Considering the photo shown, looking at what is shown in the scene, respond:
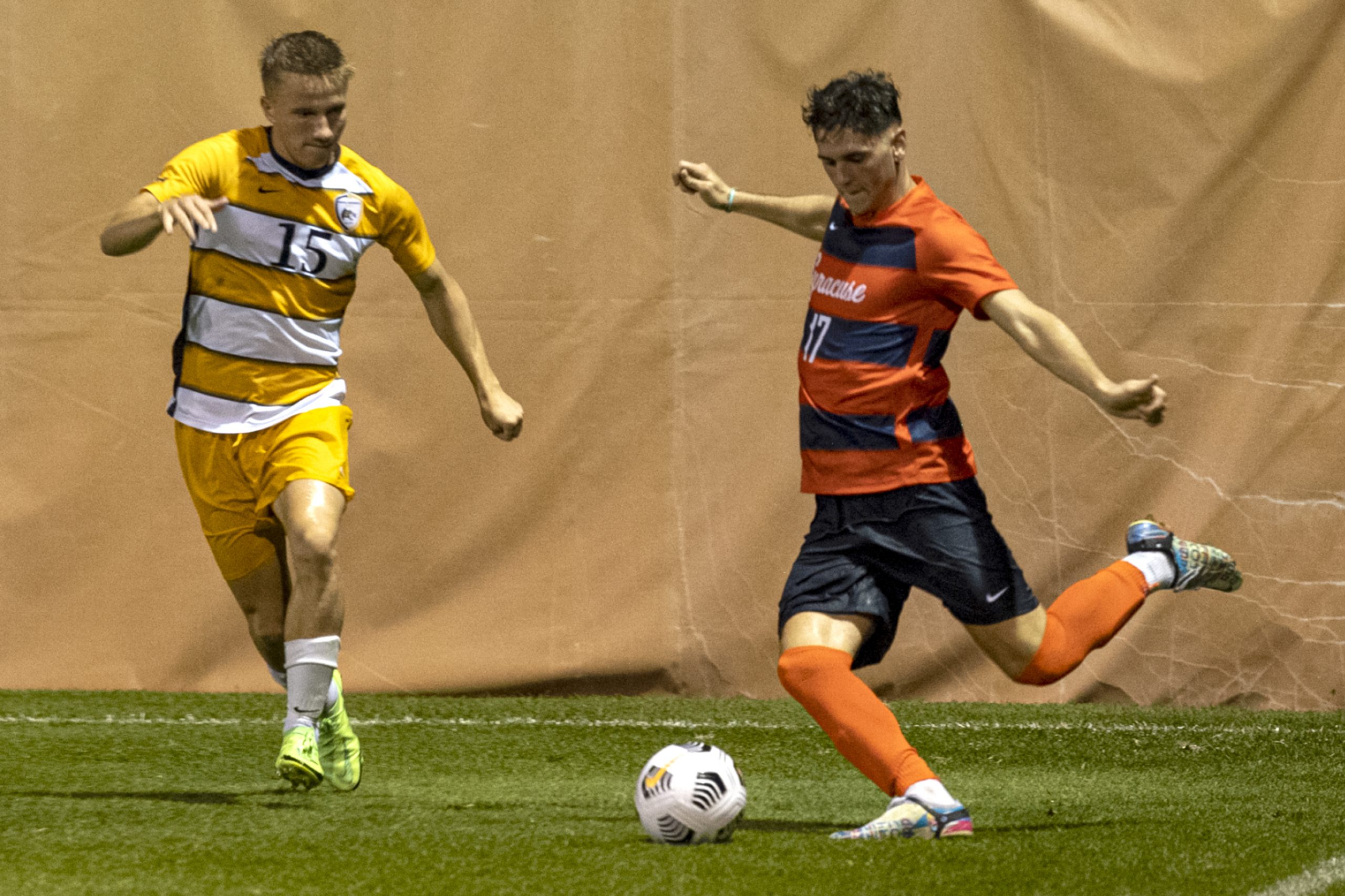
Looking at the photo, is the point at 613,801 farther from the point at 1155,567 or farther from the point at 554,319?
the point at 554,319

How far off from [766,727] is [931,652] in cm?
103

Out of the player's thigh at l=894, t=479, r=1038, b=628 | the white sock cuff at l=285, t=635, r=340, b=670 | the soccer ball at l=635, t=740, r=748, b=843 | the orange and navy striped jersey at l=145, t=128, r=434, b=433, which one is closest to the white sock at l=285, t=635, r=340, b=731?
the white sock cuff at l=285, t=635, r=340, b=670

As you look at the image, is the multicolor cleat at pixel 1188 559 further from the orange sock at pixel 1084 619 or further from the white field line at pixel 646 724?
the white field line at pixel 646 724

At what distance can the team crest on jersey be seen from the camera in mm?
5047

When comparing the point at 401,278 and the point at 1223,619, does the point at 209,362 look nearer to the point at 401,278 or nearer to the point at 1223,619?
the point at 401,278

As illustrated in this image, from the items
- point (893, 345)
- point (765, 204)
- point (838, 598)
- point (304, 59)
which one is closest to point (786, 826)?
point (838, 598)

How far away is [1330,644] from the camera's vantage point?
7086 mm

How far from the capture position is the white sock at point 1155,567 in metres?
4.85

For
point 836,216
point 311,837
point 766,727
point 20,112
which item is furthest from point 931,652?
point 20,112

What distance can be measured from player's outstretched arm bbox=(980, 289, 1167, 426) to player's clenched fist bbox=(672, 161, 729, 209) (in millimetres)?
1100

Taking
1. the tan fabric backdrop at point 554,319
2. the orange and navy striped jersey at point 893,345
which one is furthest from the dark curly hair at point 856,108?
the tan fabric backdrop at point 554,319

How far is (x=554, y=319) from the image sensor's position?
7.45 meters

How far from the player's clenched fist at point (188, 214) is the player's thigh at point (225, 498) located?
72 cm

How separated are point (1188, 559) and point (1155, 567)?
4.0 inches
